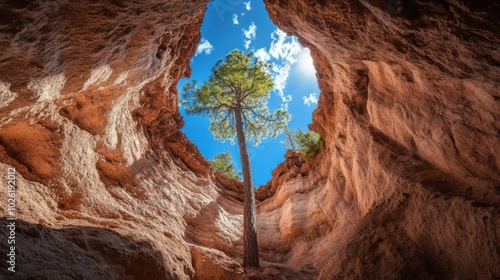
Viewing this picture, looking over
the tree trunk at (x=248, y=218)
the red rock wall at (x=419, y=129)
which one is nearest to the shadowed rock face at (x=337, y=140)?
the red rock wall at (x=419, y=129)

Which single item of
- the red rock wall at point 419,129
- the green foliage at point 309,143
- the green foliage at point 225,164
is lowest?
the red rock wall at point 419,129

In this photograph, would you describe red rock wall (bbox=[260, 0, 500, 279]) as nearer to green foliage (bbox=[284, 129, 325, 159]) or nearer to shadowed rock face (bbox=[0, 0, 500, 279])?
shadowed rock face (bbox=[0, 0, 500, 279])

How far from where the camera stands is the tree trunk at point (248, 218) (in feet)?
28.5

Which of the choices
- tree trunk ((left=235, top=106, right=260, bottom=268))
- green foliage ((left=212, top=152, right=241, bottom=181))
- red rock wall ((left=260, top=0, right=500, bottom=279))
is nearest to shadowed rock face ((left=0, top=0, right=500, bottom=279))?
red rock wall ((left=260, top=0, right=500, bottom=279))

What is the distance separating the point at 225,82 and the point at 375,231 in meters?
10.6

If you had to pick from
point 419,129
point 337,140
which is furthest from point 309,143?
point 419,129

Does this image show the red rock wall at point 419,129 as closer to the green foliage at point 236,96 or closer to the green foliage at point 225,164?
the green foliage at point 236,96

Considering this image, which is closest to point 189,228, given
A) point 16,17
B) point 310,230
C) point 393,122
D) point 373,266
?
point 310,230

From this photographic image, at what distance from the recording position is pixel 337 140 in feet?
35.1

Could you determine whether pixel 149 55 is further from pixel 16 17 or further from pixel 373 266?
pixel 373 266

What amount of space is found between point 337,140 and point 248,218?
14.7 feet

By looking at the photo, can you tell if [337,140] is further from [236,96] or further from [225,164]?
[225,164]

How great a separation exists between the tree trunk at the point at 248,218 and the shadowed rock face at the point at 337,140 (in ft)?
2.34

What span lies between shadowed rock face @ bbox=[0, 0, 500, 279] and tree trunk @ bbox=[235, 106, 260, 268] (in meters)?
0.71
